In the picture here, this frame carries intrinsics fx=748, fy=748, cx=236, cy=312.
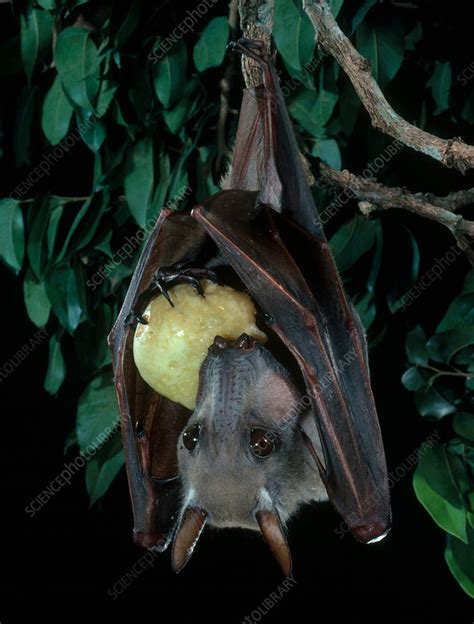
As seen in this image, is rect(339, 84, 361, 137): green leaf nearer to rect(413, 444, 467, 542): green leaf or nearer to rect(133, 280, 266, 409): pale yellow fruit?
rect(133, 280, 266, 409): pale yellow fruit

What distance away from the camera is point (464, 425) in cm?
169

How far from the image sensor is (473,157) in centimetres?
119

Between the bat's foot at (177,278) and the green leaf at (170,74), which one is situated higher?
the green leaf at (170,74)

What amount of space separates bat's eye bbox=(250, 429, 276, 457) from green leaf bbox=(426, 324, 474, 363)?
502 mm

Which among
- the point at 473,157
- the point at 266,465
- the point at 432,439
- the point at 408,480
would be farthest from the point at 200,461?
the point at 408,480

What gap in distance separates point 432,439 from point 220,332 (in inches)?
28.9

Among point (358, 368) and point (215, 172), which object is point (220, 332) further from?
point (215, 172)

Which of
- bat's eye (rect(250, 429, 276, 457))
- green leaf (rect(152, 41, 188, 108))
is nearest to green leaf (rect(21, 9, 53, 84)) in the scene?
green leaf (rect(152, 41, 188, 108))

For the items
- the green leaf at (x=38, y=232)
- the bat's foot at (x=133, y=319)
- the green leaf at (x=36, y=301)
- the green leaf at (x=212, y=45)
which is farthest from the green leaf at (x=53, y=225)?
the bat's foot at (x=133, y=319)

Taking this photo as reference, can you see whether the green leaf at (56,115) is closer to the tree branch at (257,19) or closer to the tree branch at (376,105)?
the tree branch at (257,19)

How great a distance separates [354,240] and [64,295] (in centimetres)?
81

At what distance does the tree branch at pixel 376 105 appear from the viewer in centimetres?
122

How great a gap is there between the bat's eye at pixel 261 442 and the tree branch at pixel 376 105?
579mm

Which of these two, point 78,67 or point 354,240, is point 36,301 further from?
point 354,240
